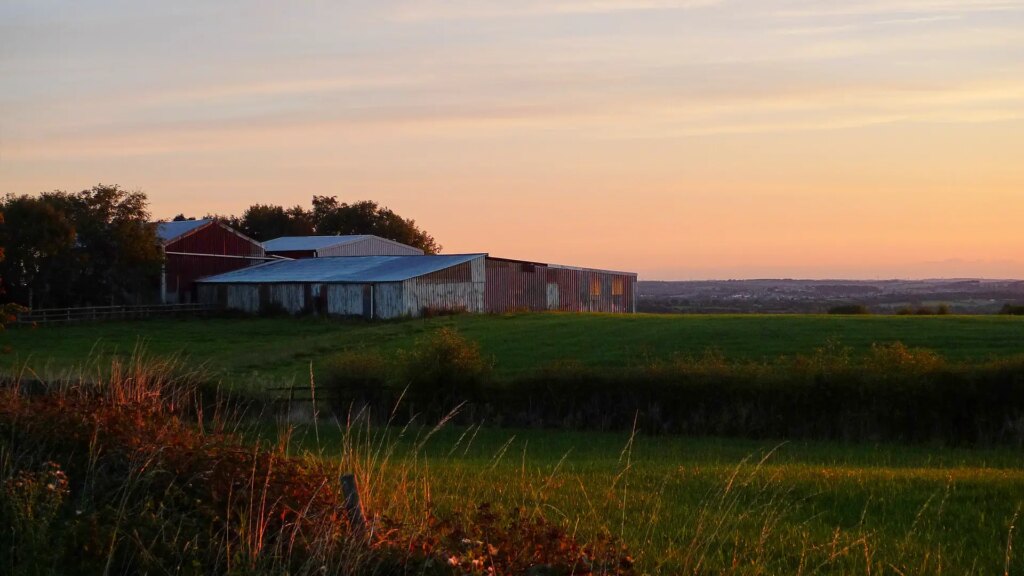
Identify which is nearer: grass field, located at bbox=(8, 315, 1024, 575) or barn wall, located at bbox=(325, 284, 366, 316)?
grass field, located at bbox=(8, 315, 1024, 575)

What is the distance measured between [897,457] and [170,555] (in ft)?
43.8

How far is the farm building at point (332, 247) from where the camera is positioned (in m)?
81.9

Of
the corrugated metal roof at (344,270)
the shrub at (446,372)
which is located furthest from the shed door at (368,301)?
the shrub at (446,372)

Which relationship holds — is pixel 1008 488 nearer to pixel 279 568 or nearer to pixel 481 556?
pixel 481 556

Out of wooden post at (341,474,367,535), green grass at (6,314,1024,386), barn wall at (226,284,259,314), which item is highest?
barn wall at (226,284,259,314)

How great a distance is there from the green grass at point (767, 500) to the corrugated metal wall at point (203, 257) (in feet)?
169

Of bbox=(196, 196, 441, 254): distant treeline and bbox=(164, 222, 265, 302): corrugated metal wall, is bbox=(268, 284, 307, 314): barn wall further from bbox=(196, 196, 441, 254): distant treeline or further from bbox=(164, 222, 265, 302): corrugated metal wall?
bbox=(196, 196, 441, 254): distant treeline

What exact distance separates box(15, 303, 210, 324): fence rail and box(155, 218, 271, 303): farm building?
134 inches

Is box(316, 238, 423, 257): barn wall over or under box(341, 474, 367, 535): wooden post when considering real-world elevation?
over

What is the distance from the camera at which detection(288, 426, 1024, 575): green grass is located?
28.3ft

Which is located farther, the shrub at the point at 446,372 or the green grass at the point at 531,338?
Result: the green grass at the point at 531,338

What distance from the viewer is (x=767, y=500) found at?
11594mm

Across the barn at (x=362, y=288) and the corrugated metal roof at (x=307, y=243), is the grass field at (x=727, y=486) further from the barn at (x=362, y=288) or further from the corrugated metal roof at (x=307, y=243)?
the corrugated metal roof at (x=307, y=243)

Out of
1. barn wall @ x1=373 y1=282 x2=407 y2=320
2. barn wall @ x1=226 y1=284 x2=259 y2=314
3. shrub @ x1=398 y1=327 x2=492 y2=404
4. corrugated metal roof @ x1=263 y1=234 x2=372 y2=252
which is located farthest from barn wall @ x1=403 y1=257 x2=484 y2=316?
shrub @ x1=398 y1=327 x2=492 y2=404
